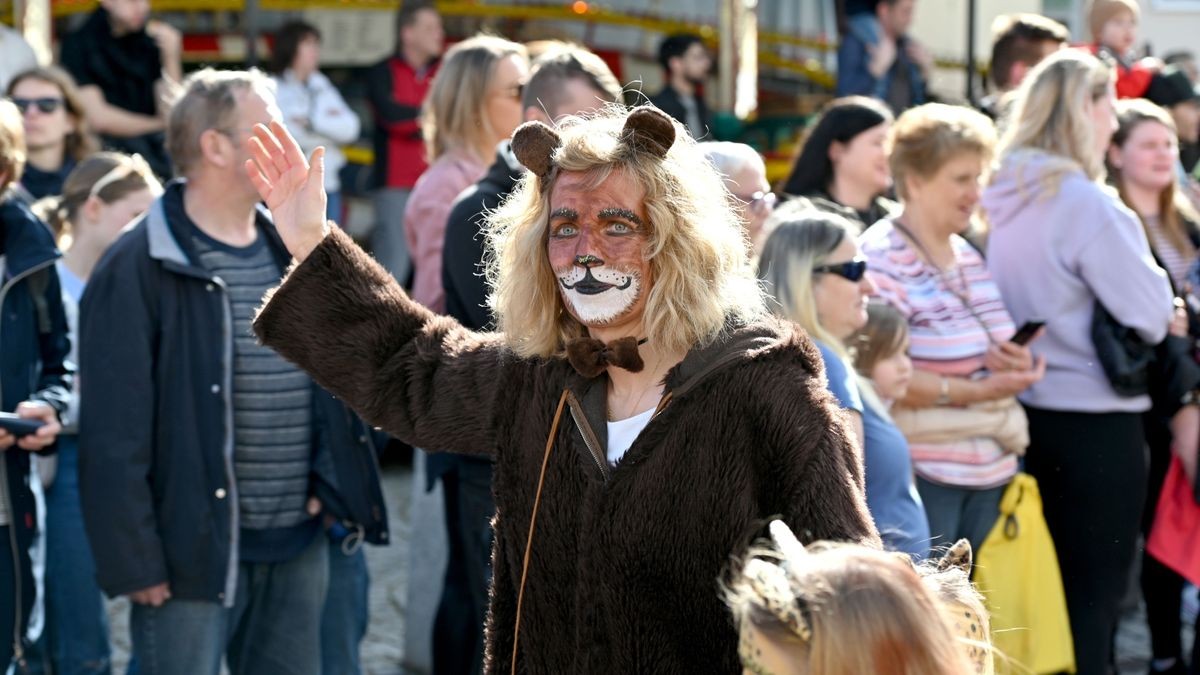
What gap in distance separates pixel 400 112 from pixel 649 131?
5888 mm

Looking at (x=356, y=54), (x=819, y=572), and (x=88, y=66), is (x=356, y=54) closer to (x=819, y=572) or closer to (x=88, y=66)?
(x=88, y=66)

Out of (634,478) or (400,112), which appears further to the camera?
(400,112)

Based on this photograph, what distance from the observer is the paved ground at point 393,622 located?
20.8ft

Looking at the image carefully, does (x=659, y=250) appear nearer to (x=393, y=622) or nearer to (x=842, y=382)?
(x=842, y=382)

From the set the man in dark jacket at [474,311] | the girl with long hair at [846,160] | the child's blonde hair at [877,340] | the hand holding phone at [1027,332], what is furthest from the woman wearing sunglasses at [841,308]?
the girl with long hair at [846,160]

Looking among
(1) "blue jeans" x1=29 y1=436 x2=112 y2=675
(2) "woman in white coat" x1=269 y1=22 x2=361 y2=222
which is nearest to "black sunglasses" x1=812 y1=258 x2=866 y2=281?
(1) "blue jeans" x1=29 y1=436 x2=112 y2=675

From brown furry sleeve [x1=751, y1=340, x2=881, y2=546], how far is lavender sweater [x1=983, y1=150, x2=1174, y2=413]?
9.09 feet

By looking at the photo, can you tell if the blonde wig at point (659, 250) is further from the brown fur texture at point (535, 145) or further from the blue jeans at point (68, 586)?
the blue jeans at point (68, 586)

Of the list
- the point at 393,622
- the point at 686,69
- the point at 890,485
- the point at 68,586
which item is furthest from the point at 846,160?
the point at 686,69

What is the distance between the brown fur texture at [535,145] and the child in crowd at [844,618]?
3.20ft

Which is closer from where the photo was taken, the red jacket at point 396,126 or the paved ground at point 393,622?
the paved ground at point 393,622

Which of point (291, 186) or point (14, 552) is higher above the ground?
point (291, 186)

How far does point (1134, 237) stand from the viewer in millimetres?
5449

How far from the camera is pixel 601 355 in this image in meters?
3.04
